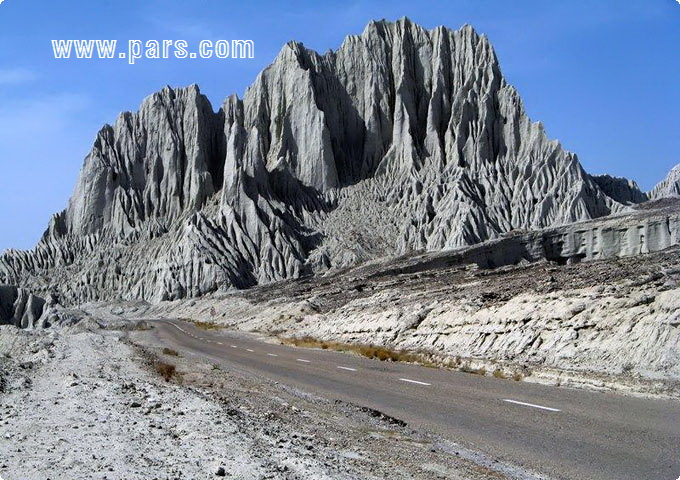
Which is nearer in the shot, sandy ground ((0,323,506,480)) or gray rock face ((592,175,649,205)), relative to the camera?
sandy ground ((0,323,506,480))

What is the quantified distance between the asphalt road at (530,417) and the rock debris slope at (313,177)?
208 feet

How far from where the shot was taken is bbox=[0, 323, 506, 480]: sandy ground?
8.07 meters

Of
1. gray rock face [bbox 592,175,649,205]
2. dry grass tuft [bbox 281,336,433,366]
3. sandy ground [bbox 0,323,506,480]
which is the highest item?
gray rock face [bbox 592,175,649,205]

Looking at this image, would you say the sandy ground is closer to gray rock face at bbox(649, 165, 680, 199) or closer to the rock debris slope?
the rock debris slope

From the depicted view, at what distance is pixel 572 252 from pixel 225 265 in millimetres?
45085

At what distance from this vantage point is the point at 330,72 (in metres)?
117

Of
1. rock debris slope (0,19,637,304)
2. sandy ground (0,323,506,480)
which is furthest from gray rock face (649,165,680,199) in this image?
sandy ground (0,323,506,480)

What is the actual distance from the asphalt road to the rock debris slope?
6326cm

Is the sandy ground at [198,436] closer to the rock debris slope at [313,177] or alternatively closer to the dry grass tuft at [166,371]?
the dry grass tuft at [166,371]

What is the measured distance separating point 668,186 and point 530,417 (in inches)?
5270

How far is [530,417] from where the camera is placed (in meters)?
11.7

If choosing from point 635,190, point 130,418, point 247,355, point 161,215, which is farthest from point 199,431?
point 635,190

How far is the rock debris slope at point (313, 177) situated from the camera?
8988 cm

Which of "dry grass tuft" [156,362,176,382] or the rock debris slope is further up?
the rock debris slope
